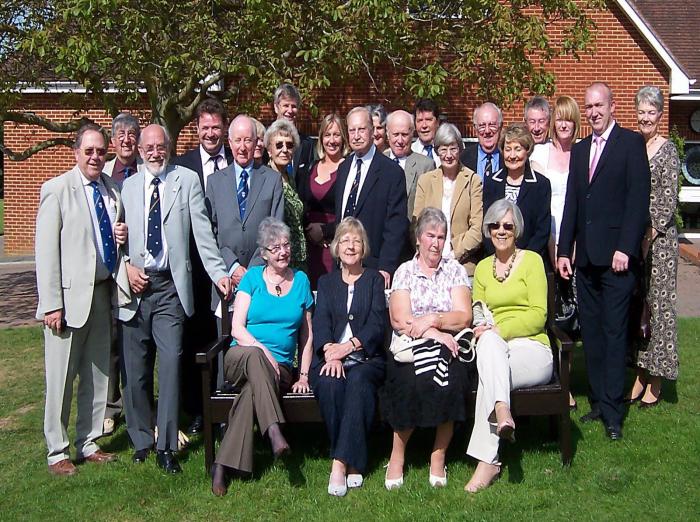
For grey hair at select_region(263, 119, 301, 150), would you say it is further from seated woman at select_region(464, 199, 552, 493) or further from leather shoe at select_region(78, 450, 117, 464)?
leather shoe at select_region(78, 450, 117, 464)

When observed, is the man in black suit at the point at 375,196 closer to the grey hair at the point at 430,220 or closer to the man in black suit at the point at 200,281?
the grey hair at the point at 430,220

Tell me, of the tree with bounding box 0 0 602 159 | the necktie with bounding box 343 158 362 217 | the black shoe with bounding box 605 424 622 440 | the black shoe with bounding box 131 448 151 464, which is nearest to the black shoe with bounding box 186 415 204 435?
the black shoe with bounding box 131 448 151 464

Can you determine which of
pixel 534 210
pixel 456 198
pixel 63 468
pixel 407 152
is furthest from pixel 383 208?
pixel 63 468

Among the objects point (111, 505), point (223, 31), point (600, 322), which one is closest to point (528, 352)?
point (600, 322)

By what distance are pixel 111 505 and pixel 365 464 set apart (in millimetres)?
1540

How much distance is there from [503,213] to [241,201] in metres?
1.80

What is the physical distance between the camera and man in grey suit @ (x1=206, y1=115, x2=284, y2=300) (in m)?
5.76

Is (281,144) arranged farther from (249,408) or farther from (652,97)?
(652,97)

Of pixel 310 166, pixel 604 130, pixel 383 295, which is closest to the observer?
pixel 383 295

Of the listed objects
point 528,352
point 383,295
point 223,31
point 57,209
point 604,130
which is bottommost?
point 528,352

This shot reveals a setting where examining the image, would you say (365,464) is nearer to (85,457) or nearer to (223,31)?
(85,457)

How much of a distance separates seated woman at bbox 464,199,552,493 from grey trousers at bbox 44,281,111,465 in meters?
2.49

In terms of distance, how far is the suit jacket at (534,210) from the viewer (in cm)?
602

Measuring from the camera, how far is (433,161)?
682 centimetres
